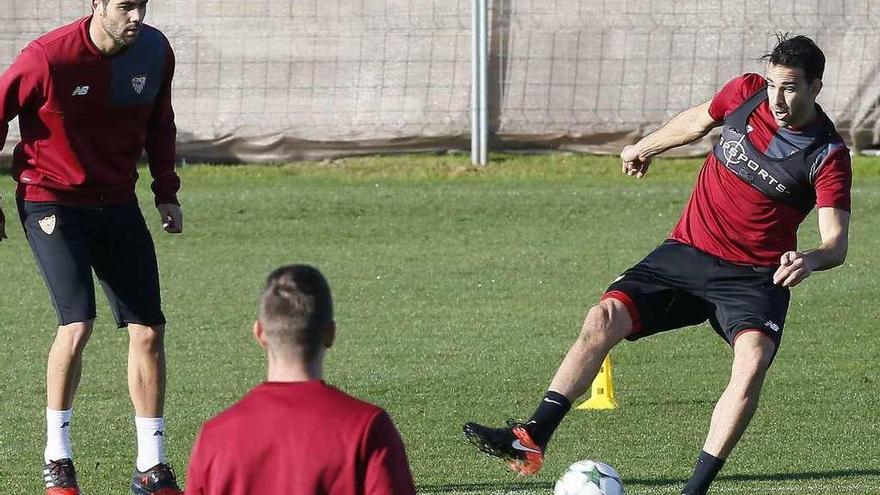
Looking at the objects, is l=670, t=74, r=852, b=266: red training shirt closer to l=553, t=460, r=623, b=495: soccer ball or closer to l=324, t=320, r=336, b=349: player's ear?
l=553, t=460, r=623, b=495: soccer ball

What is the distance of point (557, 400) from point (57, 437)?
2.12m

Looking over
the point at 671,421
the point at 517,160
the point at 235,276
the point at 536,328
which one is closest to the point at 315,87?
the point at 517,160

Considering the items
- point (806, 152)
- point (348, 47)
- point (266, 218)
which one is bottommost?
point (266, 218)

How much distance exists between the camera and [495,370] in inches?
365

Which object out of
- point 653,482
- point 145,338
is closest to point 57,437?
point 145,338

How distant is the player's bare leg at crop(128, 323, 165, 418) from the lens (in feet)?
21.9

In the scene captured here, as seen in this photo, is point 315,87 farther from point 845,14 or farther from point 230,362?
point 230,362

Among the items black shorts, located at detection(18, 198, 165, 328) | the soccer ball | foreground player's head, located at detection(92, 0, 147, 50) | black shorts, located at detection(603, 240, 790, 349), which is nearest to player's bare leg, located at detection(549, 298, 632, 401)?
black shorts, located at detection(603, 240, 790, 349)

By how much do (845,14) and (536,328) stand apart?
8671 mm

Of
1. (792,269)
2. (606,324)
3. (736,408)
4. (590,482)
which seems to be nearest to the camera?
(590,482)

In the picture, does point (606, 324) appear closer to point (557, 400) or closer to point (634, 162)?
point (557, 400)

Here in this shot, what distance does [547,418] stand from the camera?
6457 millimetres

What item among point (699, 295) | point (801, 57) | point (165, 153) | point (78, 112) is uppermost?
point (801, 57)

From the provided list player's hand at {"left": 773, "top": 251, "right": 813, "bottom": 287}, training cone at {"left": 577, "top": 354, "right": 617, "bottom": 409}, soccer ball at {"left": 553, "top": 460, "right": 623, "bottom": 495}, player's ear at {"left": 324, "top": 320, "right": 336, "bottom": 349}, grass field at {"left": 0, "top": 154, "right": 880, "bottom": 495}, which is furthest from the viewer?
training cone at {"left": 577, "top": 354, "right": 617, "bottom": 409}
